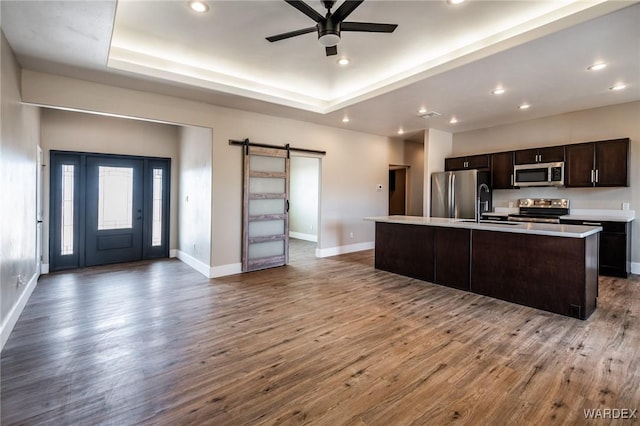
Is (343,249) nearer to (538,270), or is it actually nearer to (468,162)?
(468,162)

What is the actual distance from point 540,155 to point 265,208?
202 inches

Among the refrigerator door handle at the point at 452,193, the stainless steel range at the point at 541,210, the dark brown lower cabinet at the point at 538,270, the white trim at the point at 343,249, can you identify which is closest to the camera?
the dark brown lower cabinet at the point at 538,270

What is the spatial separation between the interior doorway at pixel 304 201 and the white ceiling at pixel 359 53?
12.1 feet

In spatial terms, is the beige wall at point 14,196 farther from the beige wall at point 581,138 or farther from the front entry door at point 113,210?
the beige wall at point 581,138

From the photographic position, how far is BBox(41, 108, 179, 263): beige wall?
5.16 m

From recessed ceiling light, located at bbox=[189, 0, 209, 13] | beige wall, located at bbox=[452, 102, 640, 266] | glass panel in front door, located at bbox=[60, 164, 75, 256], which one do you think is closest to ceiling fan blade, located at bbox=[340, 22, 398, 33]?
recessed ceiling light, located at bbox=[189, 0, 209, 13]

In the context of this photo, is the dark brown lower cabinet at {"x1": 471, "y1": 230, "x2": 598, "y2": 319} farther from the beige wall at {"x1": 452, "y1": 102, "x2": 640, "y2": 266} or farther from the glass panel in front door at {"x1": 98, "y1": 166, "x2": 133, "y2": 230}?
the glass panel in front door at {"x1": 98, "y1": 166, "x2": 133, "y2": 230}

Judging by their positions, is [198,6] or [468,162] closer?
[198,6]

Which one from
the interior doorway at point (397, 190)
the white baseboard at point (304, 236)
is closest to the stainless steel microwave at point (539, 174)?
the interior doorway at point (397, 190)

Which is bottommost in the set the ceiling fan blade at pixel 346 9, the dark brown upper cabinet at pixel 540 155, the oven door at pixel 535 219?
the oven door at pixel 535 219

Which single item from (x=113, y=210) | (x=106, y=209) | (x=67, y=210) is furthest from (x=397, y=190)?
(x=67, y=210)

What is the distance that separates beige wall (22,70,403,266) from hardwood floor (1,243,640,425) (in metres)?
1.67

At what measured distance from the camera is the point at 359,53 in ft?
12.5

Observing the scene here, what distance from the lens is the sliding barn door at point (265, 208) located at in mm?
5272
